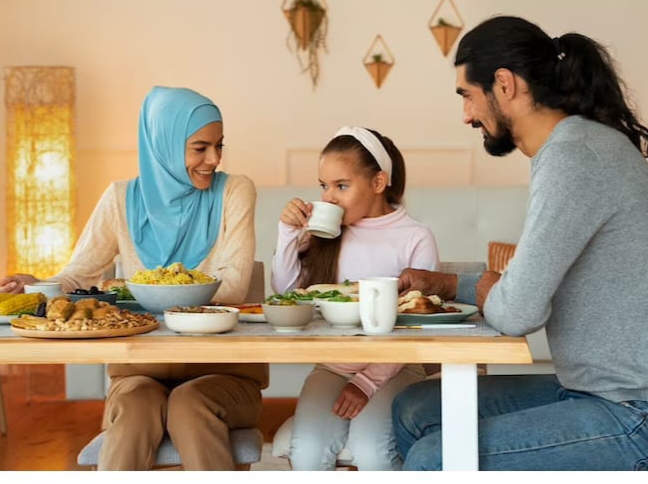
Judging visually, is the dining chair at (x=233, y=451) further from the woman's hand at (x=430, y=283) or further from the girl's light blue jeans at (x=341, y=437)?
the woman's hand at (x=430, y=283)

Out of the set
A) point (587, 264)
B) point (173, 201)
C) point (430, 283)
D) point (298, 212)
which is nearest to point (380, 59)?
point (173, 201)

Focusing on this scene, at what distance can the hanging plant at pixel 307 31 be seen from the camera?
5652 millimetres

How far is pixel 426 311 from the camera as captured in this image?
1.78 metres

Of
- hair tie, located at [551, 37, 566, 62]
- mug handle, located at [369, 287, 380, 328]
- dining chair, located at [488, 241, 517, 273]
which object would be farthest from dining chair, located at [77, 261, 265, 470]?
dining chair, located at [488, 241, 517, 273]

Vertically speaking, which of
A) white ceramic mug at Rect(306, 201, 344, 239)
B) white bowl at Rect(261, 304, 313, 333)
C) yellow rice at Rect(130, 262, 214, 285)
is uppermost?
white ceramic mug at Rect(306, 201, 344, 239)

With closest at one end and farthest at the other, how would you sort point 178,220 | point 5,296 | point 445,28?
point 5,296 < point 178,220 < point 445,28

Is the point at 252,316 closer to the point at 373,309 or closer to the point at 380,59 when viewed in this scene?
the point at 373,309

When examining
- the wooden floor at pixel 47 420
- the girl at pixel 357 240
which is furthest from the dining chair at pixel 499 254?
the girl at pixel 357 240

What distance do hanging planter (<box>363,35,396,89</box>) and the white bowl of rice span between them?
3941 mm

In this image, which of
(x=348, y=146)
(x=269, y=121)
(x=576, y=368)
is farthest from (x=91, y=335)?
(x=269, y=121)

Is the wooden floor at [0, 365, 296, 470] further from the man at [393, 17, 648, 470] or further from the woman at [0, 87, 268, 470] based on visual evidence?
the man at [393, 17, 648, 470]

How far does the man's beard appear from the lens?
182 centimetres

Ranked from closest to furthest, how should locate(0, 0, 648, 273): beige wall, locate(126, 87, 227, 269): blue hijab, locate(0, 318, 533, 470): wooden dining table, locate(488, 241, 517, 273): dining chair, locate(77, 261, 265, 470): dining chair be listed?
locate(0, 318, 533, 470): wooden dining table, locate(77, 261, 265, 470): dining chair, locate(126, 87, 227, 269): blue hijab, locate(488, 241, 517, 273): dining chair, locate(0, 0, 648, 273): beige wall

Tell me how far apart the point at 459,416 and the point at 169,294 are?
59cm
